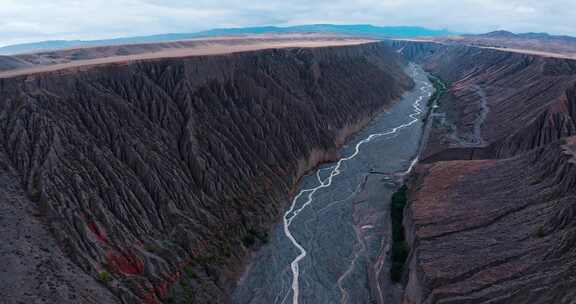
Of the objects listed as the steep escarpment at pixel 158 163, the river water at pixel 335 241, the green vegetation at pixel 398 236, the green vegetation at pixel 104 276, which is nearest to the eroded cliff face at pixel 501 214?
the green vegetation at pixel 398 236

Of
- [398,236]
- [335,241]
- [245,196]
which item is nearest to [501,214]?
[398,236]

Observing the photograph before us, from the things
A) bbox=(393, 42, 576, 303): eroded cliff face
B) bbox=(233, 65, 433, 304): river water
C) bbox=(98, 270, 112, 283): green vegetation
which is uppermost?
Answer: bbox=(393, 42, 576, 303): eroded cliff face

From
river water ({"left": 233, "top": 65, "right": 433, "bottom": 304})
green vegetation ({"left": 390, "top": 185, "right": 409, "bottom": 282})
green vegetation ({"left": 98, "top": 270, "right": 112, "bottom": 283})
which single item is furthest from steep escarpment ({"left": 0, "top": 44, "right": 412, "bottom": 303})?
green vegetation ({"left": 390, "top": 185, "right": 409, "bottom": 282})

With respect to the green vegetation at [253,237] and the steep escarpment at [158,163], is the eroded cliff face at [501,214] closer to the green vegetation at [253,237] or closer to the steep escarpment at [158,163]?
the green vegetation at [253,237]

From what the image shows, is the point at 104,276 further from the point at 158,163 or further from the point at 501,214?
the point at 501,214

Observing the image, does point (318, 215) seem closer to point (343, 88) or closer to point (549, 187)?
point (549, 187)

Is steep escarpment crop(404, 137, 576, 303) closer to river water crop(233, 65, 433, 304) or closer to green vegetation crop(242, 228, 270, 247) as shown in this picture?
river water crop(233, 65, 433, 304)
